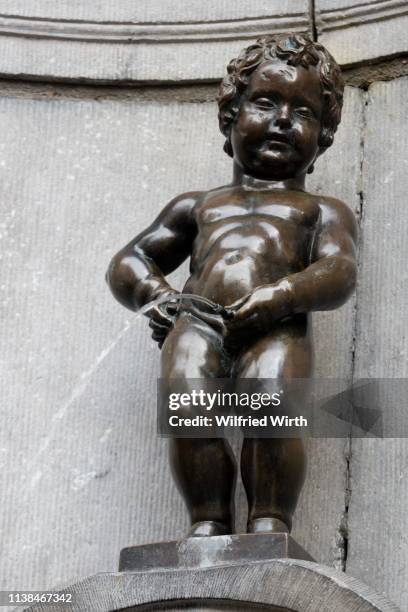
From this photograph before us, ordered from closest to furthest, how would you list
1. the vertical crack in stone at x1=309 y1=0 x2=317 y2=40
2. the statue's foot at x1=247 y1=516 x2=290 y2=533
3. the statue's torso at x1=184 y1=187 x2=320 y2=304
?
the statue's foot at x1=247 y1=516 x2=290 y2=533
the statue's torso at x1=184 y1=187 x2=320 y2=304
the vertical crack in stone at x1=309 y1=0 x2=317 y2=40

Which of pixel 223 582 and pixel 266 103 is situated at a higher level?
pixel 266 103

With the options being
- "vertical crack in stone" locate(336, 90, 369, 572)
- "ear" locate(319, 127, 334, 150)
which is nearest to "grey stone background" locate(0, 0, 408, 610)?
"vertical crack in stone" locate(336, 90, 369, 572)

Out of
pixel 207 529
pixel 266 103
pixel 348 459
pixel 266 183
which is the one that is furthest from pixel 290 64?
pixel 207 529

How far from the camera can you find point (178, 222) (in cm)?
214

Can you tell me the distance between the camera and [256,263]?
2.00 m

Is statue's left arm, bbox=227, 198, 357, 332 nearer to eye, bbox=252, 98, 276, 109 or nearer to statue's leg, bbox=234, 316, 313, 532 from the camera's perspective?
statue's leg, bbox=234, 316, 313, 532

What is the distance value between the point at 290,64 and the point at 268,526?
660 mm

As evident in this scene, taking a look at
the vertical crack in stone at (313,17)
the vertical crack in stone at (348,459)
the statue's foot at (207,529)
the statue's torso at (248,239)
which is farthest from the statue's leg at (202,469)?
the vertical crack in stone at (313,17)

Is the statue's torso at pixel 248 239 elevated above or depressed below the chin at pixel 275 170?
below

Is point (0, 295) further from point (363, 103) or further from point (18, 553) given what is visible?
point (363, 103)

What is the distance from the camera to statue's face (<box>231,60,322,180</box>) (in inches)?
82.4

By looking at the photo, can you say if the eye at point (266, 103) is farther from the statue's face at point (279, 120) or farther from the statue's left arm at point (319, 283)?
the statue's left arm at point (319, 283)

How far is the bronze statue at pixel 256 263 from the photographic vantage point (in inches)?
74.5

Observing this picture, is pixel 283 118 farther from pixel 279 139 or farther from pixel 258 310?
pixel 258 310
